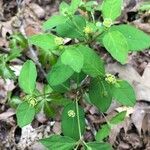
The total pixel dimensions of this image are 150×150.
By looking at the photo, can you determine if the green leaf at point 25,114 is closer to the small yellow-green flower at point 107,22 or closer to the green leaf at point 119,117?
the green leaf at point 119,117

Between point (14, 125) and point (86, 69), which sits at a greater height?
point (86, 69)

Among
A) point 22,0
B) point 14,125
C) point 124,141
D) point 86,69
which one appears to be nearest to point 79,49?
point 86,69

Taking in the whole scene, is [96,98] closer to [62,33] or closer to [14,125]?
[62,33]

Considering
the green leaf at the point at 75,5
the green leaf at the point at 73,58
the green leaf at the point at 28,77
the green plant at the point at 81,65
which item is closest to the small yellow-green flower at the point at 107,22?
the green plant at the point at 81,65

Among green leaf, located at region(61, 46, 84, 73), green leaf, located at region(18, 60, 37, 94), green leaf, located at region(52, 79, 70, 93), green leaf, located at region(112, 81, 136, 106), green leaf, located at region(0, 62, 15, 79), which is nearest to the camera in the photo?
green leaf, located at region(61, 46, 84, 73)

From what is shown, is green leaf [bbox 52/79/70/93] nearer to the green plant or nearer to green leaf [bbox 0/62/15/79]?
the green plant

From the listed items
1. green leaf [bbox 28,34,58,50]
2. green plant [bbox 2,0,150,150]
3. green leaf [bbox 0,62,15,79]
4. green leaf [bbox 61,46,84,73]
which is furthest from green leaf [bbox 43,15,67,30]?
green leaf [bbox 0,62,15,79]

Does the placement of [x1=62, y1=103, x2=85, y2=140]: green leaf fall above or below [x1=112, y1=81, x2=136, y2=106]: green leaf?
below
